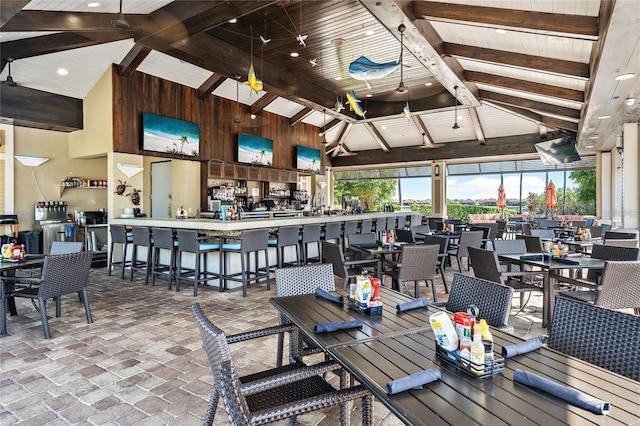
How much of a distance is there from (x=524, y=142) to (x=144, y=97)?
1136 centimetres

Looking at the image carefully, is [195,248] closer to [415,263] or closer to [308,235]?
[308,235]

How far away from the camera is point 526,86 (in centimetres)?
671

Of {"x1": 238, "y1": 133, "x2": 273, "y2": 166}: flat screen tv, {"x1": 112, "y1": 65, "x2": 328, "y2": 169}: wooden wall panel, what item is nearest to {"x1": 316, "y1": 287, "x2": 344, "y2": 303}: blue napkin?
{"x1": 112, "y1": 65, "x2": 328, "y2": 169}: wooden wall panel

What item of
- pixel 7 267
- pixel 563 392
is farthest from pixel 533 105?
pixel 7 267

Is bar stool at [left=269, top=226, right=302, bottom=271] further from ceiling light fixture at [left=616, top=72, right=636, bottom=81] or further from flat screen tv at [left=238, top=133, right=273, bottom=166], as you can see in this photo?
flat screen tv at [left=238, top=133, right=273, bottom=166]

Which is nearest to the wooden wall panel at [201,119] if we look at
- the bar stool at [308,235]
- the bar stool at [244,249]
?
the bar stool at [244,249]

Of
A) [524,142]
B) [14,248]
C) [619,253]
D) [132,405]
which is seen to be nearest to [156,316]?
[14,248]

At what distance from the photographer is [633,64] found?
398 centimetres

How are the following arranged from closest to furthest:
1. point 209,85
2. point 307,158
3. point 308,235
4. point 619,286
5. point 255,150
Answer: point 619,286, point 308,235, point 209,85, point 255,150, point 307,158

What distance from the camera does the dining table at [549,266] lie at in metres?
3.58

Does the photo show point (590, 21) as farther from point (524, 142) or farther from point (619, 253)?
point (524, 142)

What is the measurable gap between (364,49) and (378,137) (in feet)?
23.1

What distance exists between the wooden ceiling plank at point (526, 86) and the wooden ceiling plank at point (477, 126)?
4.02 meters

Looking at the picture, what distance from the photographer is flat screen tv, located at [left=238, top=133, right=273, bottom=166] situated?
10.6m
